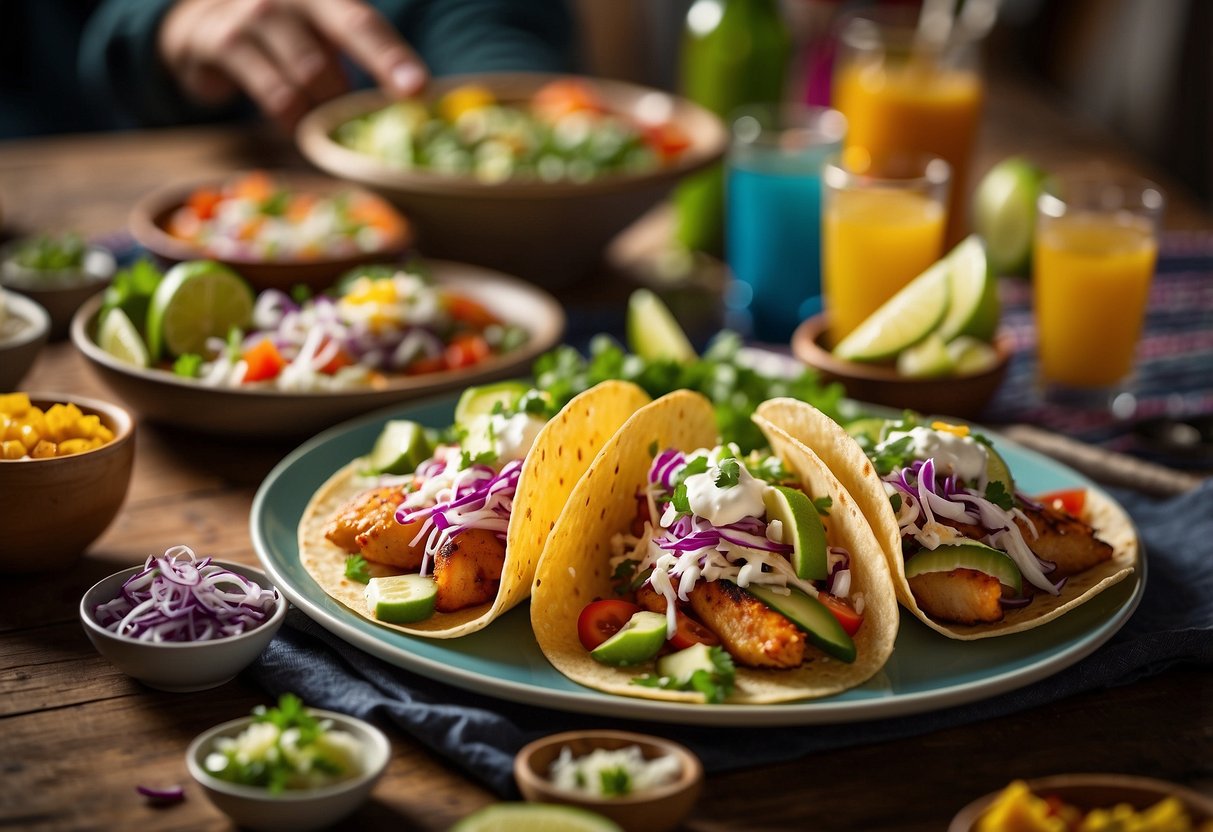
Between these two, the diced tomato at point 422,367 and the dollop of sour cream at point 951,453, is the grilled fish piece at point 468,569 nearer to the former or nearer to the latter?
the dollop of sour cream at point 951,453

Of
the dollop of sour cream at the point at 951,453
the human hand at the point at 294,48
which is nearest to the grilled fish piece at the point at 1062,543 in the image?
the dollop of sour cream at the point at 951,453

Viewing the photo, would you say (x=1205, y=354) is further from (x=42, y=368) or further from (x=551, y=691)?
(x=42, y=368)

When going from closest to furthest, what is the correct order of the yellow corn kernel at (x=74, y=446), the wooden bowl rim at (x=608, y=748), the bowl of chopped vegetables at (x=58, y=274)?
the wooden bowl rim at (x=608, y=748) < the yellow corn kernel at (x=74, y=446) < the bowl of chopped vegetables at (x=58, y=274)

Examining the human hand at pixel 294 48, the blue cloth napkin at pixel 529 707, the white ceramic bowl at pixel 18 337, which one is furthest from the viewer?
the human hand at pixel 294 48

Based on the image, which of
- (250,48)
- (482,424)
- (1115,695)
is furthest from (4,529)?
(250,48)

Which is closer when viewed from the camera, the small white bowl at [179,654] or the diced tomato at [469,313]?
the small white bowl at [179,654]

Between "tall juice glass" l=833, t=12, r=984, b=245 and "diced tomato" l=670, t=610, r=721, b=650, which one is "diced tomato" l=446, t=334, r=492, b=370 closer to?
"diced tomato" l=670, t=610, r=721, b=650

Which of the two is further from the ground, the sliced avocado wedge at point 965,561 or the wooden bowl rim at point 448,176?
the wooden bowl rim at point 448,176
